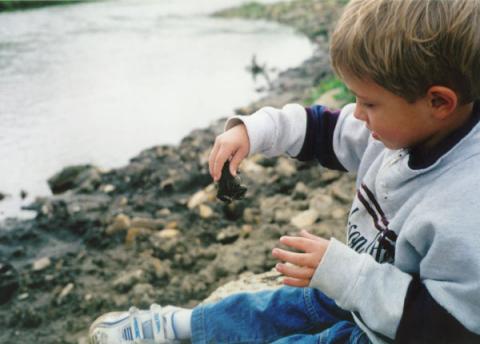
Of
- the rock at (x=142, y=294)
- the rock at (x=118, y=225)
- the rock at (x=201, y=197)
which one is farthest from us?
the rock at (x=201, y=197)

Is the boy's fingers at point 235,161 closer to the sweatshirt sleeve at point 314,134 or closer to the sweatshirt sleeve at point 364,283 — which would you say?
the sweatshirt sleeve at point 314,134

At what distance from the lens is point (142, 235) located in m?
3.65

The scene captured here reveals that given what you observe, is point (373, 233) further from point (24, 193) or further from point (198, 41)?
point (198, 41)

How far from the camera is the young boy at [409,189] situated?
1.29m

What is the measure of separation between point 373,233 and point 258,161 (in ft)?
10.1

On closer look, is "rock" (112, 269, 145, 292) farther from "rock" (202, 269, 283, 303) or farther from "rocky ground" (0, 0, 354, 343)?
"rock" (202, 269, 283, 303)

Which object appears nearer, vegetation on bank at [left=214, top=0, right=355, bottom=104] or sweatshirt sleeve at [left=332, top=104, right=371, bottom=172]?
sweatshirt sleeve at [left=332, top=104, right=371, bottom=172]

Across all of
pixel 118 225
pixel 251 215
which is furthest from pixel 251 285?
pixel 118 225

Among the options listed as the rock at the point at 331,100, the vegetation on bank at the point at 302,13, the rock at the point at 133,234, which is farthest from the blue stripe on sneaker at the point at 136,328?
the vegetation on bank at the point at 302,13

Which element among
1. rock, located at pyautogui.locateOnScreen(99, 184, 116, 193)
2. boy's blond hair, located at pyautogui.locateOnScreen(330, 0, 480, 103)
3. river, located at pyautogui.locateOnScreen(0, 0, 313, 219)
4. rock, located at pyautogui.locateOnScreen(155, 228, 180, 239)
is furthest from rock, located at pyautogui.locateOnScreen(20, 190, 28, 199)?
boy's blond hair, located at pyautogui.locateOnScreen(330, 0, 480, 103)

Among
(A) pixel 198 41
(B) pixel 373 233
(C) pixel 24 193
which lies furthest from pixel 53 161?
(A) pixel 198 41

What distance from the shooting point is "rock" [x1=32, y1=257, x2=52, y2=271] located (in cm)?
339

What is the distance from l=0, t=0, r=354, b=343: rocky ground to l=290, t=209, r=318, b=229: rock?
0.4 inches

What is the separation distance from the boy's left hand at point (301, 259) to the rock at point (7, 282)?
2138 mm
